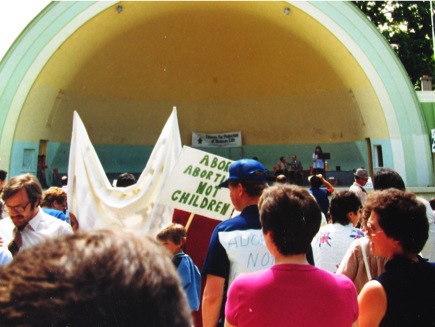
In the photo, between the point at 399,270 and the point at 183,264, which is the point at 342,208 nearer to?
the point at 183,264

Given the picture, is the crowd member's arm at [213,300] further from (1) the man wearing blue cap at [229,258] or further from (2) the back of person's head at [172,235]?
(2) the back of person's head at [172,235]

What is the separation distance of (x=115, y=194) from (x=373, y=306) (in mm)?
4441

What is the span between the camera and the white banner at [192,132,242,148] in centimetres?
1930

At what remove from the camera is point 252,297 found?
2.11 meters

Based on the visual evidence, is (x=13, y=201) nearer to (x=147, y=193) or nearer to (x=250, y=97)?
(x=147, y=193)

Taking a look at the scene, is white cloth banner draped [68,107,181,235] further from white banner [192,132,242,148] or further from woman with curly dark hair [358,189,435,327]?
white banner [192,132,242,148]

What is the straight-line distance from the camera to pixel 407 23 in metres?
26.3

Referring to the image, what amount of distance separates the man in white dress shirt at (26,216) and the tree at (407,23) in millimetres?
24395

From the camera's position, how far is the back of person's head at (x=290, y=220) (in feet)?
7.23

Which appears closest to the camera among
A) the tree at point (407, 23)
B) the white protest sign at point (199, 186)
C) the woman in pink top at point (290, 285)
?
the woman in pink top at point (290, 285)

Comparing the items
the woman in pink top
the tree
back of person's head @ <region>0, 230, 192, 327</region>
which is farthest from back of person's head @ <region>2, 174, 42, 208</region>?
the tree

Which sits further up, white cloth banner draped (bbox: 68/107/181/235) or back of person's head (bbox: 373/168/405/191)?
back of person's head (bbox: 373/168/405/191)

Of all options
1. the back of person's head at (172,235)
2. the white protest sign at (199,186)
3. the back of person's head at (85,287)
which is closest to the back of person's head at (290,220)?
the back of person's head at (85,287)

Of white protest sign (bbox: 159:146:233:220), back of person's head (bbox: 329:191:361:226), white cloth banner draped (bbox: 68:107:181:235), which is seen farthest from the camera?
white cloth banner draped (bbox: 68:107:181:235)
